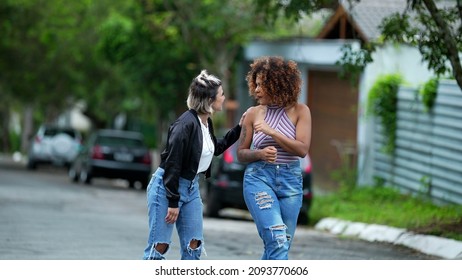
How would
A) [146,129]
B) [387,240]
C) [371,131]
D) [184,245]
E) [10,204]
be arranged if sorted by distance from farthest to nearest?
[146,129], [371,131], [10,204], [387,240], [184,245]

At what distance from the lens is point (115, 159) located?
30078 millimetres

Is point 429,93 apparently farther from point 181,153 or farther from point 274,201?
point 181,153

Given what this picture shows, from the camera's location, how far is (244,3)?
97.4 feet

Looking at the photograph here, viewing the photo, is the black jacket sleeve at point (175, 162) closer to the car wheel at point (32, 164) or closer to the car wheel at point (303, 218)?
the car wheel at point (303, 218)

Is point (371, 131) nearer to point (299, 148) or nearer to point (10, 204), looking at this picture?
point (10, 204)

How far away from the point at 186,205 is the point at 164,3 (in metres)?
22.7

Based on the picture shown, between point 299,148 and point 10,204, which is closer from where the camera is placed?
point 299,148

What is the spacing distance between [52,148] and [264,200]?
104 ft

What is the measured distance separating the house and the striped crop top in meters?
14.1

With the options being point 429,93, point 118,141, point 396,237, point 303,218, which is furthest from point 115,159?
point 396,237

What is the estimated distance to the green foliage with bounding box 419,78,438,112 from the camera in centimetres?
1906

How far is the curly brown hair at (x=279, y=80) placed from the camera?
852 centimetres

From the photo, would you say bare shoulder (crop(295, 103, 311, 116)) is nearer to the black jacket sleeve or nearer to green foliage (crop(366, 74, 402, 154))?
the black jacket sleeve
